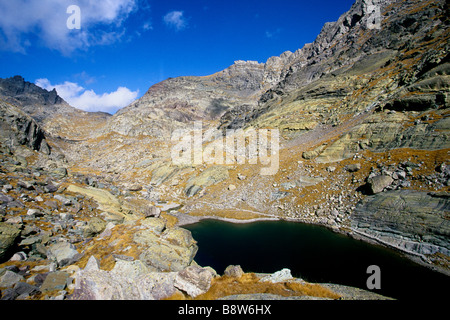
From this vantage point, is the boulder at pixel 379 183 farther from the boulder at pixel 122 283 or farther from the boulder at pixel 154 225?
the boulder at pixel 154 225

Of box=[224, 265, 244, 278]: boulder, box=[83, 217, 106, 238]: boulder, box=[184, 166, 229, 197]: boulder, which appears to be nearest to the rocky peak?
box=[184, 166, 229, 197]: boulder

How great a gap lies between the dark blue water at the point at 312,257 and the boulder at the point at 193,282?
9.93 m

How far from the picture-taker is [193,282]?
16.4 meters

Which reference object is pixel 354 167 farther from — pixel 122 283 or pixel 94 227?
pixel 94 227

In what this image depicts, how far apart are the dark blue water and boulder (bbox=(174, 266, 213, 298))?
32.6 ft

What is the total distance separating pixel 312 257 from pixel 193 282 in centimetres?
1763

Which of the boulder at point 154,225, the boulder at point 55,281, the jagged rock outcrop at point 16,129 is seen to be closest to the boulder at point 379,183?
the boulder at point 154,225

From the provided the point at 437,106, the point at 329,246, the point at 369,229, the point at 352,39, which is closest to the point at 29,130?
the point at 329,246

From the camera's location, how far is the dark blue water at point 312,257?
755 inches

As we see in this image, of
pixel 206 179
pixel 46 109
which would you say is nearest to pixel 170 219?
pixel 206 179

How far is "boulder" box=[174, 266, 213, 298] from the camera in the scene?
631 inches

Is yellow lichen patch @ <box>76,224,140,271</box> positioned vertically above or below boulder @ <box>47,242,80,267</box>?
below

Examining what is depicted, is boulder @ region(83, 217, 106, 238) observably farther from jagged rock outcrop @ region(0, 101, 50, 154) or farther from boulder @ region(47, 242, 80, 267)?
jagged rock outcrop @ region(0, 101, 50, 154)

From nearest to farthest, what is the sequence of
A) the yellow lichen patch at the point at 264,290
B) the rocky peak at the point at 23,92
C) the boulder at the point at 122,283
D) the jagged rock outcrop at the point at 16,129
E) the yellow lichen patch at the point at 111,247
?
the boulder at the point at 122,283 < the yellow lichen patch at the point at 264,290 < the yellow lichen patch at the point at 111,247 < the jagged rock outcrop at the point at 16,129 < the rocky peak at the point at 23,92
